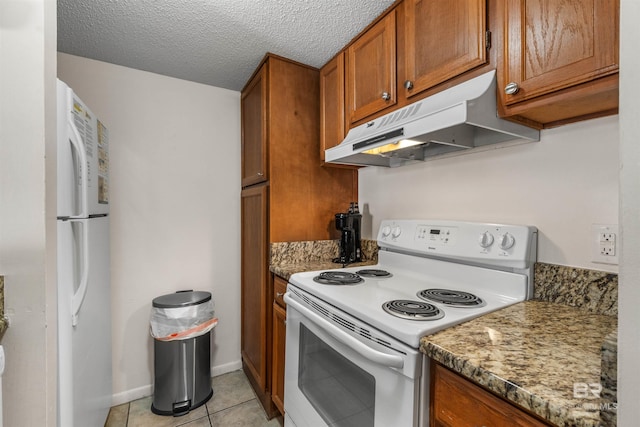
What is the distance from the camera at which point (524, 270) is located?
3.58ft

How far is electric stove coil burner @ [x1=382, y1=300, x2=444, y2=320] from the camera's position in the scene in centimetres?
88

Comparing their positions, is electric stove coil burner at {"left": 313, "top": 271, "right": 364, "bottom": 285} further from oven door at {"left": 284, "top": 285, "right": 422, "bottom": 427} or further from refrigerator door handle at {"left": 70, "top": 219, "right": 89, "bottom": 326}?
refrigerator door handle at {"left": 70, "top": 219, "right": 89, "bottom": 326}

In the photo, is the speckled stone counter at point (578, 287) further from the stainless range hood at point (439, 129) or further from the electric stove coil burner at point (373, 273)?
the electric stove coil burner at point (373, 273)

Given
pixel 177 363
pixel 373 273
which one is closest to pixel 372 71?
pixel 373 273

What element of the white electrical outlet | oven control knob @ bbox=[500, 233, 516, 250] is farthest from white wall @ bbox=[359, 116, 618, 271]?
oven control knob @ bbox=[500, 233, 516, 250]

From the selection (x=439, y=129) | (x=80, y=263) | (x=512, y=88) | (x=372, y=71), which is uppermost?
(x=372, y=71)

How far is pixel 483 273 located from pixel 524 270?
5.9 inches

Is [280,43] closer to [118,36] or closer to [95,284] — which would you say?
[118,36]

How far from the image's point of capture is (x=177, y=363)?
1823 millimetres

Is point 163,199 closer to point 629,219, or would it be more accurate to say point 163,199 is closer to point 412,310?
point 412,310

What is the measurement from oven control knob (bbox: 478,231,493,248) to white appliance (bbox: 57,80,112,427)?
5.46 ft

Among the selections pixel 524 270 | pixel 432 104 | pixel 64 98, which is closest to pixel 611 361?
pixel 524 270

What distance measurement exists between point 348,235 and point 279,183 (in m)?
0.55

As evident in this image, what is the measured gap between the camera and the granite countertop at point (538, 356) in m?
0.52
